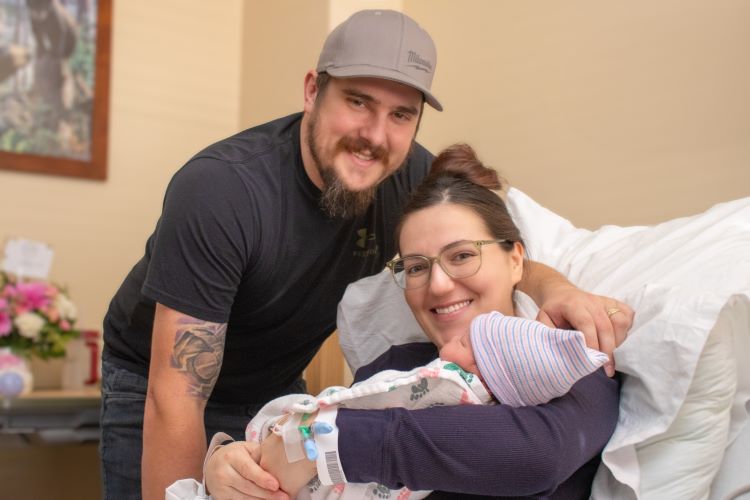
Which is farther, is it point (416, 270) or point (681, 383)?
point (416, 270)

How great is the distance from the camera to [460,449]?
39.4 inches

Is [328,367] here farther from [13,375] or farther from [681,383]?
[681,383]

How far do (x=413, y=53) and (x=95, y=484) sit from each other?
251 centimetres

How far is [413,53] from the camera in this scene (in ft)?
5.23

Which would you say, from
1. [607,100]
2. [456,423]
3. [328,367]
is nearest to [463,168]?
[456,423]

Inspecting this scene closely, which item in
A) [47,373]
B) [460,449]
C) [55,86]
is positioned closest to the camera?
[460,449]

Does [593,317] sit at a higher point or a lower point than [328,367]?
higher

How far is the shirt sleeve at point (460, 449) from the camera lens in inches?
39.3

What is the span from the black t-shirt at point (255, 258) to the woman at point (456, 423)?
0.26m

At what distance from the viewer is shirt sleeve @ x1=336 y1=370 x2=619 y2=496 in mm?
999

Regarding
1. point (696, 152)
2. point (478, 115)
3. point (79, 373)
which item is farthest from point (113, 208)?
point (696, 152)

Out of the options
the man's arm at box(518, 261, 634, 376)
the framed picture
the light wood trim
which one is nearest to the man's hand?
the man's arm at box(518, 261, 634, 376)

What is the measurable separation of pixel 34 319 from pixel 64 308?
120mm

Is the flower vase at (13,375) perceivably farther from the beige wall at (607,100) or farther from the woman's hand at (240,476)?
the woman's hand at (240,476)
